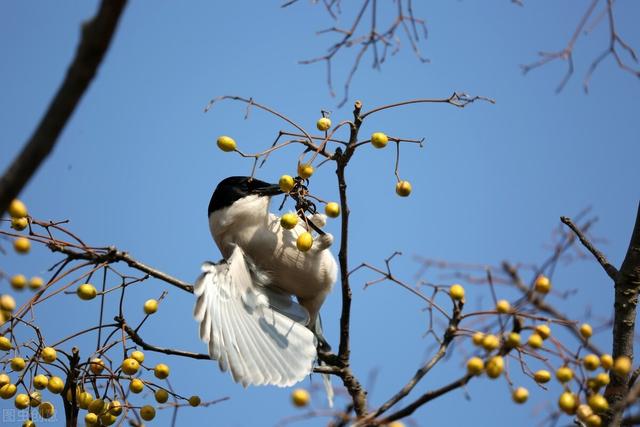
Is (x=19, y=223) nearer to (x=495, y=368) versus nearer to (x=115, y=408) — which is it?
(x=115, y=408)

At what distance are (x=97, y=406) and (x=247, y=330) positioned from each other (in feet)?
2.72

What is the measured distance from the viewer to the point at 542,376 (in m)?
1.97

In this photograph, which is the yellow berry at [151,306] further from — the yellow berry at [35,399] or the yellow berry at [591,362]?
the yellow berry at [591,362]

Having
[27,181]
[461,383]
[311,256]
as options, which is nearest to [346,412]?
[461,383]

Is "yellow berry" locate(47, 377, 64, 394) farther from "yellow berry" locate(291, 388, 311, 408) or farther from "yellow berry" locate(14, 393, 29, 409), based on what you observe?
"yellow berry" locate(291, 388, 311, 408)

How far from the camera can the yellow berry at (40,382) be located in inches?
102

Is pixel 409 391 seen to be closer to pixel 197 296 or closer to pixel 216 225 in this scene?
pixel 197 296

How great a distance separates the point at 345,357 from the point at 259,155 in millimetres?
956

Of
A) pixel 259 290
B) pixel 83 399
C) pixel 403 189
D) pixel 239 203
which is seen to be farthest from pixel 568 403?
pixel 239 203

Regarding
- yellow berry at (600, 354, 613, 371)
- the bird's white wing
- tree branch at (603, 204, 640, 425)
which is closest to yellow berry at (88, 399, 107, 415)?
the bird's white wing

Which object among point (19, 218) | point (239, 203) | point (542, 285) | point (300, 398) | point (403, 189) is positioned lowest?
point (300, 398)

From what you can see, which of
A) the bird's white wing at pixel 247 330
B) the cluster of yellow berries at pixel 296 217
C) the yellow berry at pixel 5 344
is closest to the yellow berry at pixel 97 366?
the yellow berry at pixel 5 344

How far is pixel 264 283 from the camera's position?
12.0 feet

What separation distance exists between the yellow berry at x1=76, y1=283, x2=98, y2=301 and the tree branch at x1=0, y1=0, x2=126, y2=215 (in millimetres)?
1445
